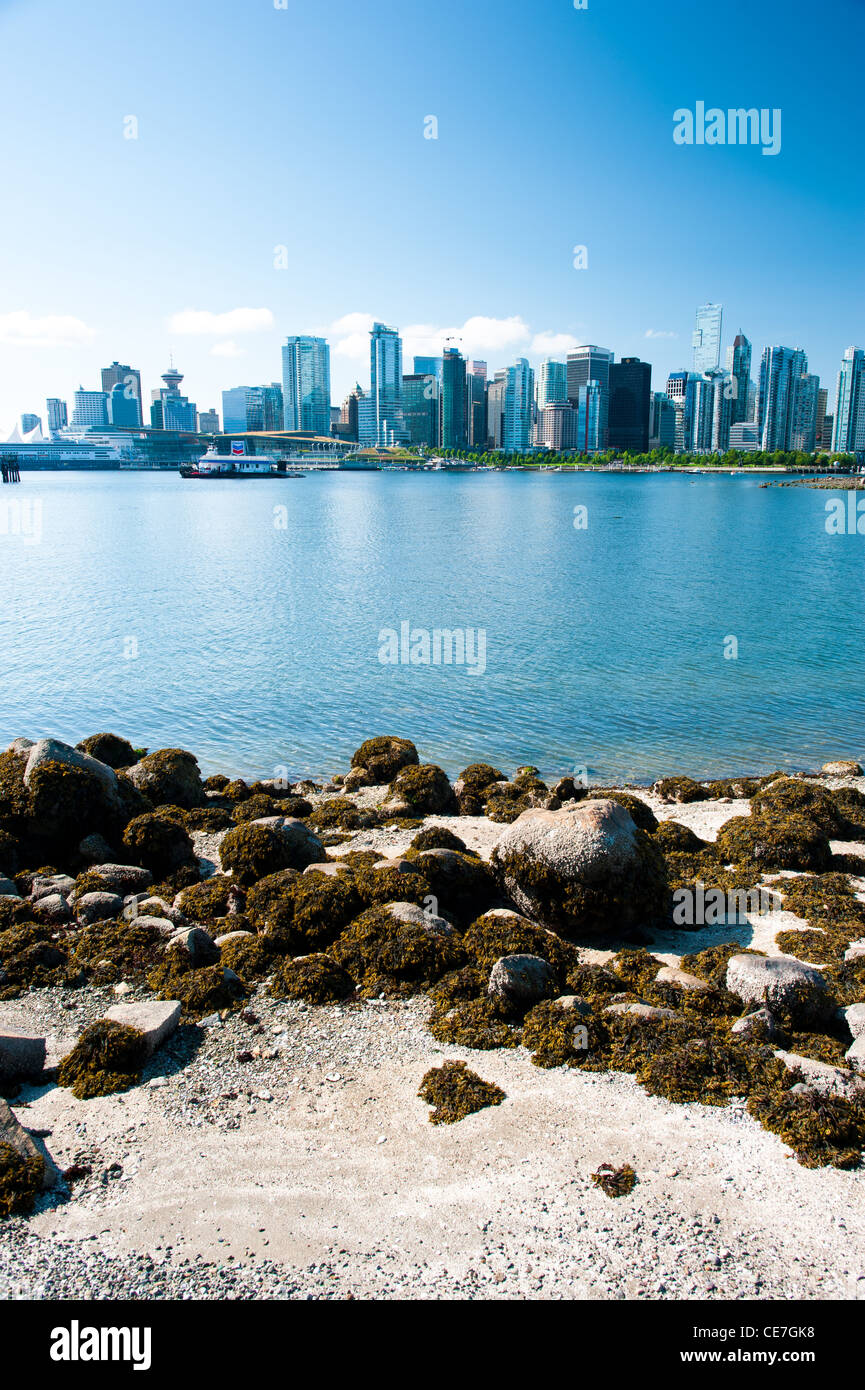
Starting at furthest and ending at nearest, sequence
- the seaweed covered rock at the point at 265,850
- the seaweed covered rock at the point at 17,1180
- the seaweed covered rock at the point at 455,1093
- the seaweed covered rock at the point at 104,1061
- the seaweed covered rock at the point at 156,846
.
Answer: the seaweed covered rock at the point at 156,846
the seaweed covered rock at the point at 265,850
the seaweed covered rock at the point at 104,1061
the seaweed covered rock at the point at 455,1093
the seaweed covered rock at the point at 17,1180

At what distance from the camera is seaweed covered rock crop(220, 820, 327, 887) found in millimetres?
17188

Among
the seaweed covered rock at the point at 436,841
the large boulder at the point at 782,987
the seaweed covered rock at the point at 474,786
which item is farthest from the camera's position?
the seaweed covered rock at the point at 474,786

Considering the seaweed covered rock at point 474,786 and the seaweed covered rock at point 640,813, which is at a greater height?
the seaweed covered rock at point 640,813

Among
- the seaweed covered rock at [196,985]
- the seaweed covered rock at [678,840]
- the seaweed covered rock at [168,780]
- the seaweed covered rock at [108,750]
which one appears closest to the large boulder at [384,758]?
the seaweed covered rock at [168,780]

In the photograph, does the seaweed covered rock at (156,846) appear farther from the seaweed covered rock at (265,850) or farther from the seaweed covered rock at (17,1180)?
the seaweed covered rock at (17,1180)

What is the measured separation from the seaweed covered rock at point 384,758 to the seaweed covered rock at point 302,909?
30.7ft

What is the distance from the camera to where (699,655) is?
44375 millimetres

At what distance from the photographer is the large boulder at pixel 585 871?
14.8 meters

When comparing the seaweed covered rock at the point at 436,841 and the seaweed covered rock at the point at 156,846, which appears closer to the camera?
the seaweed covered rock at the point at 436,841

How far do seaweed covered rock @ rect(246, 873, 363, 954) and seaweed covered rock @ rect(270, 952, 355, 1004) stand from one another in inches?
27.7

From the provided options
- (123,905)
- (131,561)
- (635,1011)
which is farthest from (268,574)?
(635,1011)

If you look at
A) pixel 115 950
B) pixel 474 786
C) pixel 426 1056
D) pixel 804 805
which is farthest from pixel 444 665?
pixel 426 1056

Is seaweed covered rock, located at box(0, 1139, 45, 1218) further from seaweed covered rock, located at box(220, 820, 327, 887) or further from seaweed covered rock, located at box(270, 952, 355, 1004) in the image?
seaweed covered rock, located at box(220, 820, 327, 887)

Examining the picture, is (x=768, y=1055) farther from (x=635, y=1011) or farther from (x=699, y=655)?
(x=699, y=655)
